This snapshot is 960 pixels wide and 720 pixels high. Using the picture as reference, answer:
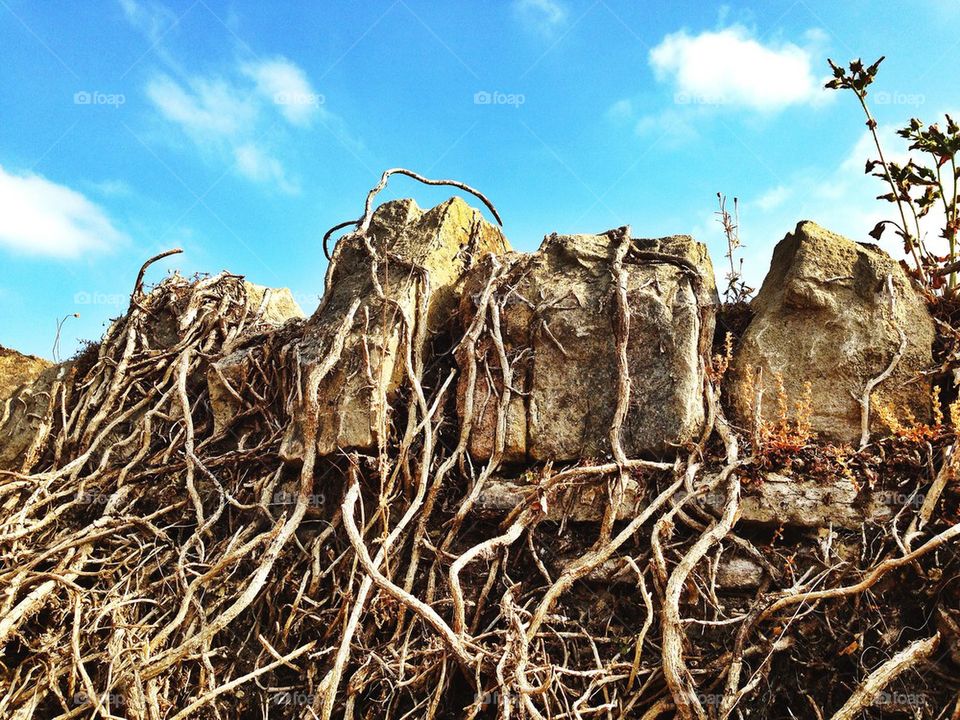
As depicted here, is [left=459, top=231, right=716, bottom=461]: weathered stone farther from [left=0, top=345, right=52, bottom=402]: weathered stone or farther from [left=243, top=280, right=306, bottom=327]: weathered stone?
[left=0, top=345, right=52, bottom=402]: weathered stone

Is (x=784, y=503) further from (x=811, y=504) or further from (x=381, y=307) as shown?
(x=381, y=307)

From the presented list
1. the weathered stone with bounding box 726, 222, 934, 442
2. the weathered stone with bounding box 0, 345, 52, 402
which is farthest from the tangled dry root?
the weathered stone with bounding box 0, 345, 52, 402

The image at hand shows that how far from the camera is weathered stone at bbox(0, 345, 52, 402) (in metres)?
5.77

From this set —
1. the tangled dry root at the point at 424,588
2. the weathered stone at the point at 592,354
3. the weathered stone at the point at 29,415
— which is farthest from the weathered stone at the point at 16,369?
the weathered stone at the point at 592,354

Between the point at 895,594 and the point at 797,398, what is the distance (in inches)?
45.8

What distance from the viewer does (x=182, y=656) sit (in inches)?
140

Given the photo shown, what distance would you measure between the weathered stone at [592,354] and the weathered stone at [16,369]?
4.01 m

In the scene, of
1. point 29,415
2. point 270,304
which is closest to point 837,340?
point 270,304

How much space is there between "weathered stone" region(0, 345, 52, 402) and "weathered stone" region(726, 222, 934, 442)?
18.6 ft

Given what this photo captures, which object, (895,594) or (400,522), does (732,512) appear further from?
(400,522)

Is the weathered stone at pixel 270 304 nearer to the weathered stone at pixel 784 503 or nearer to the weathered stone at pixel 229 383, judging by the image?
the weathered stone at pixel 229 383

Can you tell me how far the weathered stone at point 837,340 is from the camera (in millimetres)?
4012

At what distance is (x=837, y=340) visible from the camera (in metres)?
4.14

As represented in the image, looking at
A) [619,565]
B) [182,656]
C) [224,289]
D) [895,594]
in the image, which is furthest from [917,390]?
[224,289]
